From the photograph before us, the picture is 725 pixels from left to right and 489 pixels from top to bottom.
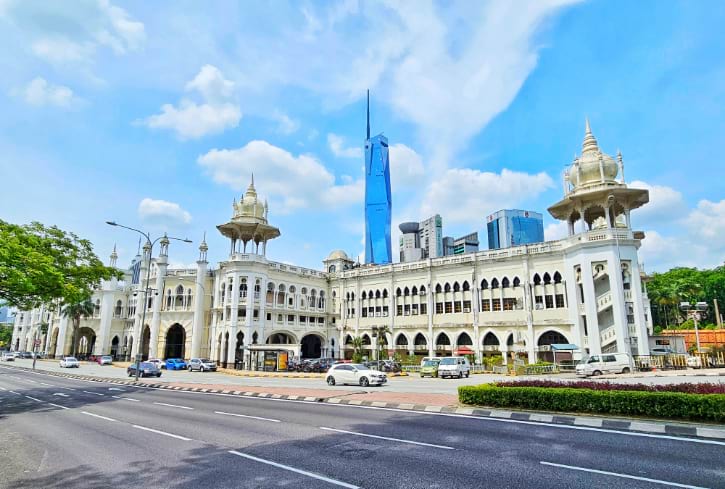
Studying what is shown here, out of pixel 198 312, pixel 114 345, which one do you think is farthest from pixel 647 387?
pixel 114 345

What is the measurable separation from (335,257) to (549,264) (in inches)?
1252

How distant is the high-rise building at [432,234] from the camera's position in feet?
573

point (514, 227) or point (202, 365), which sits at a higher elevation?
point (514, 227)

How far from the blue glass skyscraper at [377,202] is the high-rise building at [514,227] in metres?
86.7

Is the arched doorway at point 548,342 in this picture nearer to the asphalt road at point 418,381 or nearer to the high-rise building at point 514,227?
→ the asphalt road at point 418,381

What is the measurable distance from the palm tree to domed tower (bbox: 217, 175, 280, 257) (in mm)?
26735

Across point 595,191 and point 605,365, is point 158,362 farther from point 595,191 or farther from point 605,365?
point 595,191

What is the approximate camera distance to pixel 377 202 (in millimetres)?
82000

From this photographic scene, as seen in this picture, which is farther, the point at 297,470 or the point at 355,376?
the point at 355,376

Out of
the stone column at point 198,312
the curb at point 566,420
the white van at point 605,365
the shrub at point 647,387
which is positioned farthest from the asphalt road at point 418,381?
the stone column at point 198,312

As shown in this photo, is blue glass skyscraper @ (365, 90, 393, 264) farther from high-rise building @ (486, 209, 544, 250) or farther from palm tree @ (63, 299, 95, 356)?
high-rise building @ (486, 209, 544, 250)

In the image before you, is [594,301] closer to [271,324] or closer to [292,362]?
[292,362]

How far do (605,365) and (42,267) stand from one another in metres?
32.9

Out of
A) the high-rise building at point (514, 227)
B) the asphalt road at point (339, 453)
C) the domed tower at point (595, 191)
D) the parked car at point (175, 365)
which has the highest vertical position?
the high-rise building at point (514, 227)
